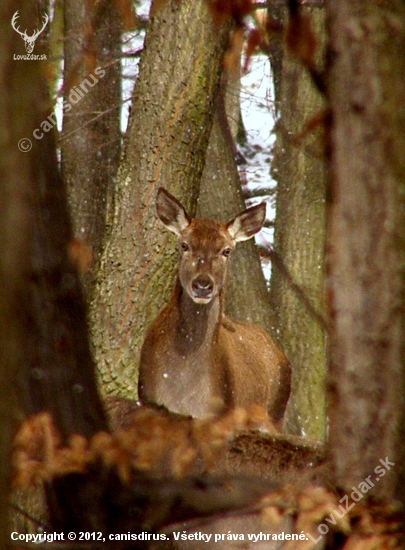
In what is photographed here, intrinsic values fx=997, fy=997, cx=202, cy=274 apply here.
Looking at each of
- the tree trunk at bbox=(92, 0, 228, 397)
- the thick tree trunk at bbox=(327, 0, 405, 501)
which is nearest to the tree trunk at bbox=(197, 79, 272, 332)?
the tree trunk at bbox=(92, 0, 228, 397)

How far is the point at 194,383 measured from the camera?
8.87 meters

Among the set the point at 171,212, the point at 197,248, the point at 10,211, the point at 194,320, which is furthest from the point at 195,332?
the point at 10,211

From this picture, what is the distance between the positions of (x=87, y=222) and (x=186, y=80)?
4.26 meters

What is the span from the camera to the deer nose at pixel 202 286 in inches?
336

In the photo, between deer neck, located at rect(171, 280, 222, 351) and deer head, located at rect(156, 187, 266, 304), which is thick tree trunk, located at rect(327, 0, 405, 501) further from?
deer neck, located at rect(171, 280, 222, 351)

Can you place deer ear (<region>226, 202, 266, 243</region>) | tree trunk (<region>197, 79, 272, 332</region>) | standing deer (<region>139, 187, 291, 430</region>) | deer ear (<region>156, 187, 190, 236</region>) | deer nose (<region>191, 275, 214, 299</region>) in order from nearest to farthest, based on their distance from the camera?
deer ear (<region>156, 187, 190, 236</region>), deer nose (<region>191, 275, 214, 299</region>), standing deer (<region>139, 187, 291, 430</region>), deer ear (<region>226, 202, 266, 243</region>), tree trunk (<region>197, 79, 272, 332</region>)

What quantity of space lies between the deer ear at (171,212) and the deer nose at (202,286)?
53cm

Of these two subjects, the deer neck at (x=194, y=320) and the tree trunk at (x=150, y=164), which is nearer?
the tree trunk at (x=150, y=164)

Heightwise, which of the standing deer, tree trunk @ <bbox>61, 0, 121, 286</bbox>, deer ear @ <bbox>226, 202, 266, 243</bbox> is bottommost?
the standing deer

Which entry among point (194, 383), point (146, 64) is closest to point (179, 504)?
point (194, 383)

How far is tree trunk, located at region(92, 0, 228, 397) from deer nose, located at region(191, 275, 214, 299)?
0.43 m

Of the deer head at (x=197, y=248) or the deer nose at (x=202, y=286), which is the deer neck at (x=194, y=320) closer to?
the deer head at (x=197, y=248)

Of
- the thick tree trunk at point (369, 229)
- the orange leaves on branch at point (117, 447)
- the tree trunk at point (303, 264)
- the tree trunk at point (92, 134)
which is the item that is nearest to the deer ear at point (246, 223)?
the tree trunk at point (303, 264)

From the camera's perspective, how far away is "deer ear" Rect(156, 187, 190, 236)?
8.41 m
